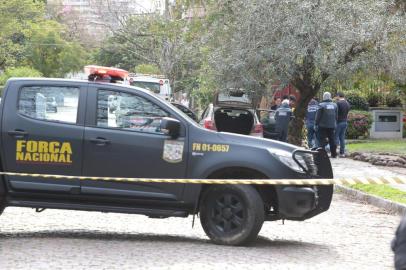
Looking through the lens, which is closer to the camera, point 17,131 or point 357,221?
point 17,131

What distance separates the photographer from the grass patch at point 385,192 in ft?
40.0

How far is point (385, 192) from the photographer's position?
42.5ft

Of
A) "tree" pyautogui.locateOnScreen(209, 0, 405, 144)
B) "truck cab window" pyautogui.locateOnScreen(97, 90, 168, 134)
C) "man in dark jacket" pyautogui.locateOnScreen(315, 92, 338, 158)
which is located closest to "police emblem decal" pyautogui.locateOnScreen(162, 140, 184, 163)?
"truck cab window" pyautogui.locateOnScreen(97, 90, 168, 134)

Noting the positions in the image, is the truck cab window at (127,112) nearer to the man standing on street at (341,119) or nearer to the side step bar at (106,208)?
the side step bar at (106,208)

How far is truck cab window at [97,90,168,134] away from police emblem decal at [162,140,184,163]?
251mm

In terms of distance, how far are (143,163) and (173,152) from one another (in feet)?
1.18

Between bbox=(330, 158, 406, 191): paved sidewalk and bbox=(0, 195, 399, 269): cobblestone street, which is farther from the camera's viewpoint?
bbox=(330, 158, 406, 191): paved sidewalk

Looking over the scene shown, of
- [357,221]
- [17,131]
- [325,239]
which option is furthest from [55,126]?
[357,221]

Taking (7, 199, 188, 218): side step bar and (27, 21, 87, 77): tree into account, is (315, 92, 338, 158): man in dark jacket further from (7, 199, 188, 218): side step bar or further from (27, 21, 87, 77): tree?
(27, 21, 87, 77): tree

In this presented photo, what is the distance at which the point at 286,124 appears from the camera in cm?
1938

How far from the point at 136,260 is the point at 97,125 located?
6.14 feet

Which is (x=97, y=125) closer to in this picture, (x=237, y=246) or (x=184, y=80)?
(x=237, y=246)

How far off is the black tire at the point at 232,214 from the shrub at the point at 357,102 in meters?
21.1

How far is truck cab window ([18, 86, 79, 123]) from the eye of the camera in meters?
8.35
